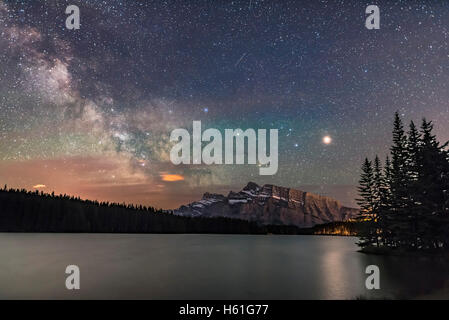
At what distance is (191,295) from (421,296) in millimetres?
→ 18698

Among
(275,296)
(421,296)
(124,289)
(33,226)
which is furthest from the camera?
(33,226)

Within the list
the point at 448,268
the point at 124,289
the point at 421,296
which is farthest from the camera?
the point at 448,268

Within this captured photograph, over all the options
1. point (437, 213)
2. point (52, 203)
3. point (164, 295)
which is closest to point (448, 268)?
point (437, 213)

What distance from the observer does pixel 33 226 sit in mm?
191250

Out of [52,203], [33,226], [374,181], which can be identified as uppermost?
[374,181]

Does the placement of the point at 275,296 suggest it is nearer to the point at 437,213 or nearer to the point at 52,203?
the point at 437,213

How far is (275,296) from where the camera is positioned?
25.0 meters

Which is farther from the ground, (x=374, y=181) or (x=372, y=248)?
(x=374, y=181)

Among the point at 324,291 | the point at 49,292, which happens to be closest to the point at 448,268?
the point at 324,291
